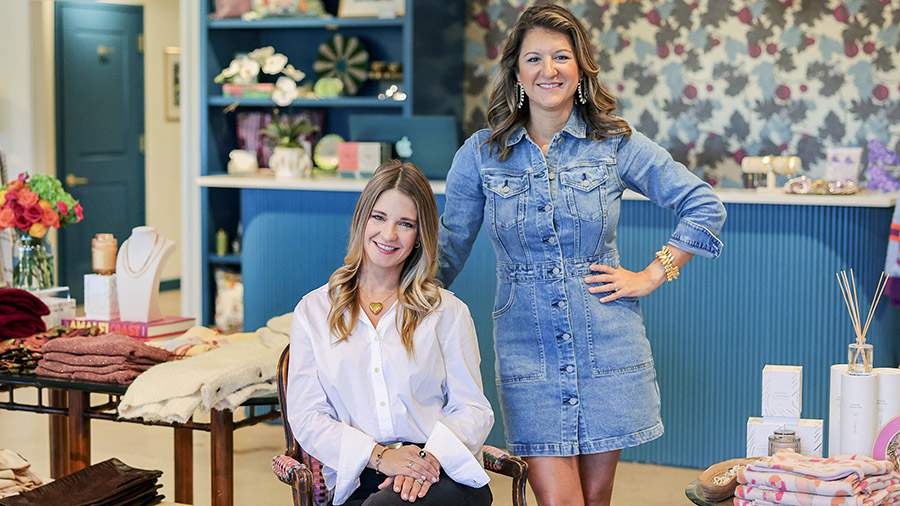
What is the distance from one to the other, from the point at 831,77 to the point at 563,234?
3.70m

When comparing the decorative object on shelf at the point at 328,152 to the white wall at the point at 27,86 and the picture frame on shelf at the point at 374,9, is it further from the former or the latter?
the white wall at the point at 27,86

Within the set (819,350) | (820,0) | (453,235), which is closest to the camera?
(453,235)

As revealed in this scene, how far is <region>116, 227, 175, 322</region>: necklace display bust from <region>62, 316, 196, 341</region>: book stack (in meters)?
0.04

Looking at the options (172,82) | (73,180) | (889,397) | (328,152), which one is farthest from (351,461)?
(172,82)

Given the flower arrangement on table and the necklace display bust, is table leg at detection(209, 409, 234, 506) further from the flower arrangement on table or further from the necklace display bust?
the flower arrangement on table

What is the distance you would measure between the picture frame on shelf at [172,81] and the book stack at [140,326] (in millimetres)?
5215

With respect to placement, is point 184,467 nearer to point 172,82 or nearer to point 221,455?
point 221,455

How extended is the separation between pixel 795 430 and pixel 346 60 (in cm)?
416

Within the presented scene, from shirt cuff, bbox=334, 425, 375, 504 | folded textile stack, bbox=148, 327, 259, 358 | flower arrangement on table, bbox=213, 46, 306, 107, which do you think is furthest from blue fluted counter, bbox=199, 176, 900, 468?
shirt cuff, bbox=334, 425, 375, 504

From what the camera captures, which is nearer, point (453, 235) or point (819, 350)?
point (453, 235)

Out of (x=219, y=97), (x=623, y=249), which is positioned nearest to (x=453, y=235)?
(x=623, y=249)

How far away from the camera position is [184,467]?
3.22 meters

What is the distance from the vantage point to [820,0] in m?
5.43

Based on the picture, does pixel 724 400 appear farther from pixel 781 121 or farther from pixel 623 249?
pixel 781 121
